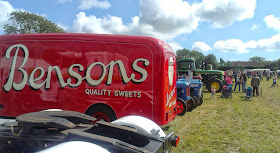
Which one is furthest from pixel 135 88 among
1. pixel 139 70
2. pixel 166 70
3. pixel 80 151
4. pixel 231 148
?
pixel 80 151

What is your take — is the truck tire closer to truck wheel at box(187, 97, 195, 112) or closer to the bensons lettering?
truck wheel at box(187, 97, 195, 112)

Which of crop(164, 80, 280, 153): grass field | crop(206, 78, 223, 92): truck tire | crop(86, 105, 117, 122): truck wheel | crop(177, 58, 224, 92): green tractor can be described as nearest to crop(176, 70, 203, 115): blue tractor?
crop(164, 80, 280, 153): grass field

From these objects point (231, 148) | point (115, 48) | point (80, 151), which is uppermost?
point (115, 48)

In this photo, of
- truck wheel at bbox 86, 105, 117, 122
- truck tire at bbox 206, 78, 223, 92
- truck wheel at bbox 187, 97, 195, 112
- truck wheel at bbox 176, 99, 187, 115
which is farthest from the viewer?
truck tire at bbox 206, 78, 223, 92

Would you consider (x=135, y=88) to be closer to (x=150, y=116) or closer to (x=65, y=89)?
(x=150, y=116)

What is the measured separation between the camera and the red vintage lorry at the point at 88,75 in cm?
566

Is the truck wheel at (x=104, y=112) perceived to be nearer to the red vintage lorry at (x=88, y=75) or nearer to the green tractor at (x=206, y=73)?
the red vintage lorry at (x=88, y=75)

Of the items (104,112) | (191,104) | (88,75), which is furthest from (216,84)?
(88,75)

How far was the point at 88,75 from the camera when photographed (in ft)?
19.1

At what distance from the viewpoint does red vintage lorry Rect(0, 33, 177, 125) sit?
5.66m

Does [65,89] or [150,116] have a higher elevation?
[65,89]

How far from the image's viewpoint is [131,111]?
5.74 m

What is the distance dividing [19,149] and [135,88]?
3.42m

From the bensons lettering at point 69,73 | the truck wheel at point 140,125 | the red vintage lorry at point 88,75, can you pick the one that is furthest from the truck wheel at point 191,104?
the truck wheel at point 140,125
